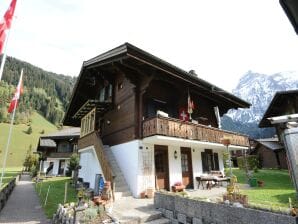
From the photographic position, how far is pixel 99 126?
62.7ft

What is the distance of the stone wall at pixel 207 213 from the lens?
532 cm

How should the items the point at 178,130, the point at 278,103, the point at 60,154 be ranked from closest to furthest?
the point at 178,130
the point at 278,103
the point at 60,154

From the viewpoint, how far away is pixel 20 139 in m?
96.1

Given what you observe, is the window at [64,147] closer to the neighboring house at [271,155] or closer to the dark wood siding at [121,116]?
the dark wood siding at [121,116]

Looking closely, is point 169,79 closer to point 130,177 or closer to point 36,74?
point 130,177

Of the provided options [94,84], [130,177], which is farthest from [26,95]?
[130,177]

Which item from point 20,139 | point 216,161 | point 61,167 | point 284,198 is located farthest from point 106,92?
point 20,139

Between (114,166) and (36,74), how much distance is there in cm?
17360

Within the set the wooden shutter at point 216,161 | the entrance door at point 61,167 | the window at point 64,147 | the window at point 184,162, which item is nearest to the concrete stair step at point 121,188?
the window at point 184,162

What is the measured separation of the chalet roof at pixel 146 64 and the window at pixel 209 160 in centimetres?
473

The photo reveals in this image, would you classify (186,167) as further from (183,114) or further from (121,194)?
(121,194)

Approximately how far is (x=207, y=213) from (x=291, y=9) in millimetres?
5982

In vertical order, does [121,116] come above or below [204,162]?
above

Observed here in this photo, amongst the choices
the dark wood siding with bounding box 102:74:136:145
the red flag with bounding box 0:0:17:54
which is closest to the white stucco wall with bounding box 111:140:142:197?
the dark wood siding with bounding box 102:74:136:145
